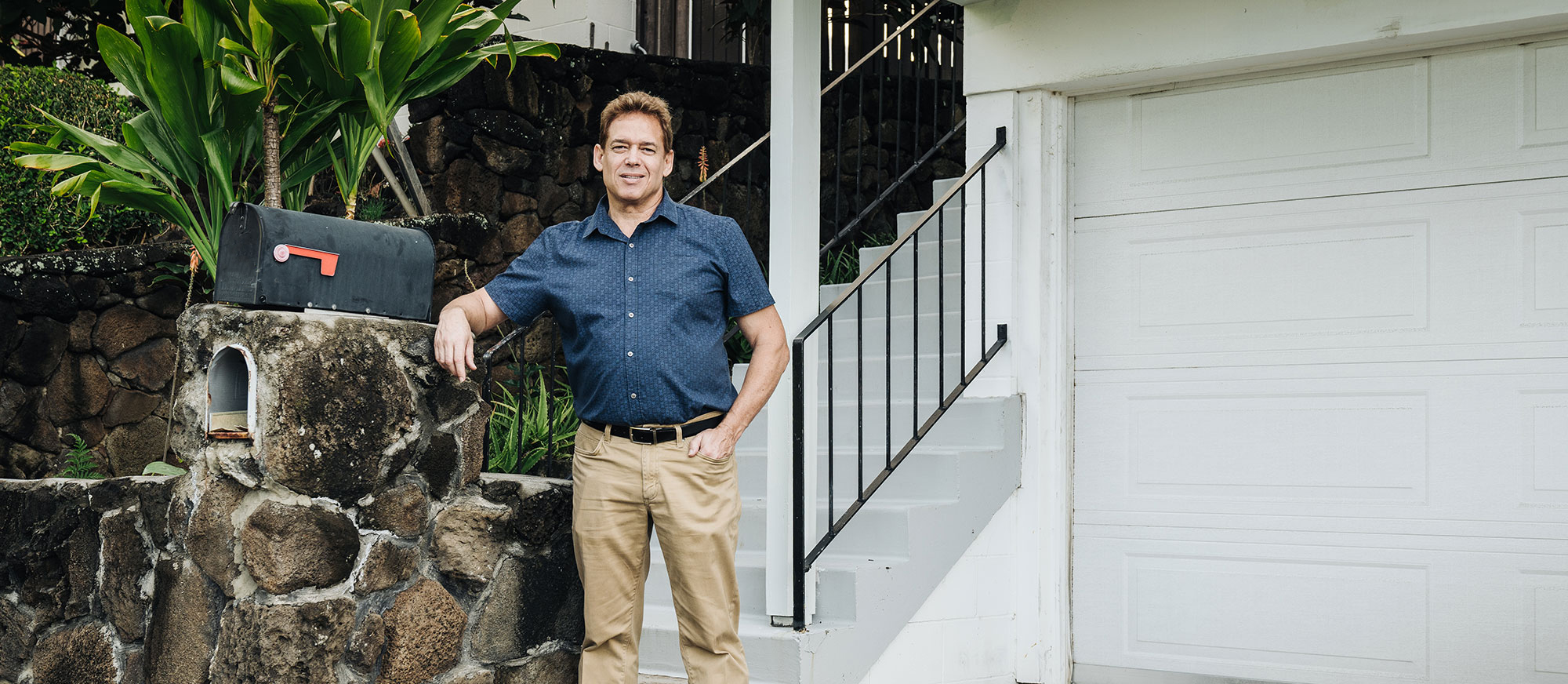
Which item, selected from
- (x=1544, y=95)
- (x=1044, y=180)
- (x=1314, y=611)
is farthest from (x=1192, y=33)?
(x=1314, y=611)

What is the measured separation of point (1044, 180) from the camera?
13.7 ft

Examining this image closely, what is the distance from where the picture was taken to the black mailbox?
2.32 m

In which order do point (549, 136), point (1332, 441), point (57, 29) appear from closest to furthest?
1. point (1332, 441)
2. point (57, 29)
3. point (549, 136)

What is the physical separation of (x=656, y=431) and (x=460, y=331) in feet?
1.40

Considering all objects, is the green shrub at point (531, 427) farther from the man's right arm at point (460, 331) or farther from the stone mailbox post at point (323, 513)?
the man's right arm at point (460, 331)

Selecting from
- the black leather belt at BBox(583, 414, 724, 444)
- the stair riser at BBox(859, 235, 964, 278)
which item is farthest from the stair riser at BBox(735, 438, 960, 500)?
Result: the black leather belt at BBox(583, 414, 724, 444)

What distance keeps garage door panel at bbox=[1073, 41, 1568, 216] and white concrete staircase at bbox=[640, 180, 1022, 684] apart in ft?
2.56

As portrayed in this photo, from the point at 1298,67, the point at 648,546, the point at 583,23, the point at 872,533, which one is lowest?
the point at 872,533

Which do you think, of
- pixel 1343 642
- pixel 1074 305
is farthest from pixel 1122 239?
pixel 1343 642

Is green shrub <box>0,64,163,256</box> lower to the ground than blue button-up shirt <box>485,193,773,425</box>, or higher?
higher

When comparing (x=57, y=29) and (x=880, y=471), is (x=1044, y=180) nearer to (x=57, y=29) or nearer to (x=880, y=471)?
(x=880, y=471)

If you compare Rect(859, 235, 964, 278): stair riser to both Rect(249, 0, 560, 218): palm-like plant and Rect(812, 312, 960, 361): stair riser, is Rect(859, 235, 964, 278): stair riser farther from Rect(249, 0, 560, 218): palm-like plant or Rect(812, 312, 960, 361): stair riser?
Rect(249, 0, 560, 218): palm-like plant

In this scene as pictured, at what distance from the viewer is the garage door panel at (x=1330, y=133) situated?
3559mm

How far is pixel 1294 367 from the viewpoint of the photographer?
12.6 ft
